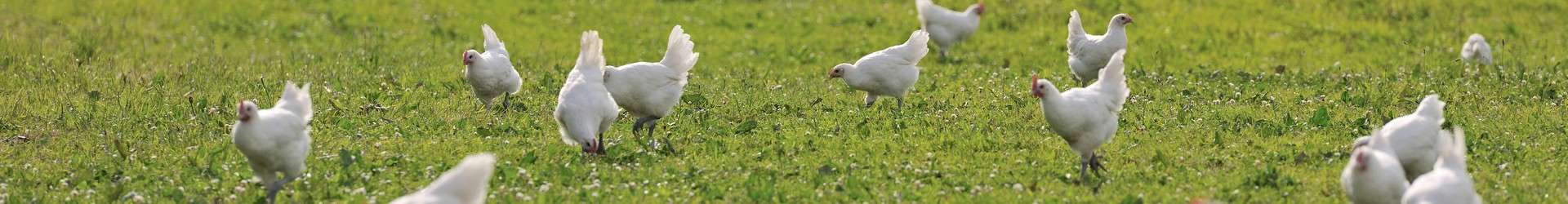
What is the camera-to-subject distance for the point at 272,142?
28.1ft

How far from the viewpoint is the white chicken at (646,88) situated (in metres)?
11.0

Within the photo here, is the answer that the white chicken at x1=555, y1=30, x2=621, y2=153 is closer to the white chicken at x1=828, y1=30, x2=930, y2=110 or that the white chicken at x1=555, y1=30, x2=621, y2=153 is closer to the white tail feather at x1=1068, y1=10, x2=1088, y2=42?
the white chicken at x1=828, y1=30, x2=930, y2=110

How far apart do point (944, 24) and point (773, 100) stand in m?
5.13

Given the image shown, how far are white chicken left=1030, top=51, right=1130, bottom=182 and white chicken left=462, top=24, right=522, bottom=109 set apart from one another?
15.0ft

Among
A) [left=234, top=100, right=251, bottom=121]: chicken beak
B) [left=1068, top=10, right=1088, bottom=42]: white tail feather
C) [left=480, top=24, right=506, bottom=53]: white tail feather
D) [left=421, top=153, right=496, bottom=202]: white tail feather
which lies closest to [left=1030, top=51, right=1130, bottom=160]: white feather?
[left=421, top=153, right=496, bottom=202]: white tail feather

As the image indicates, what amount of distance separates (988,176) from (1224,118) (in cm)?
297

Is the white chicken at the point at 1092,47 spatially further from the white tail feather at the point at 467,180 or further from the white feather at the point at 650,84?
the white tail feather at the point at 467,180

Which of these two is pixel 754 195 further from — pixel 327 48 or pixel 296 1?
pixel 296 1

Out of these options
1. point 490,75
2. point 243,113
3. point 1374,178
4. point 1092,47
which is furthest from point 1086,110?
point 490,75

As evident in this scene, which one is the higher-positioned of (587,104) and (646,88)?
(587,104)

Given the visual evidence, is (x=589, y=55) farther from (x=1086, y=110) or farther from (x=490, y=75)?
(x=1086, y=110)

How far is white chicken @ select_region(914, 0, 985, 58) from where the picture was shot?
17.8m

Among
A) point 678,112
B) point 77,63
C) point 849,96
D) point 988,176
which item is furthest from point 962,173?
point 77,63

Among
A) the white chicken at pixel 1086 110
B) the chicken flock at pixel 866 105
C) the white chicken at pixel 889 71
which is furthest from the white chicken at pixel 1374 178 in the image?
the white chicken at pixel 889 71
